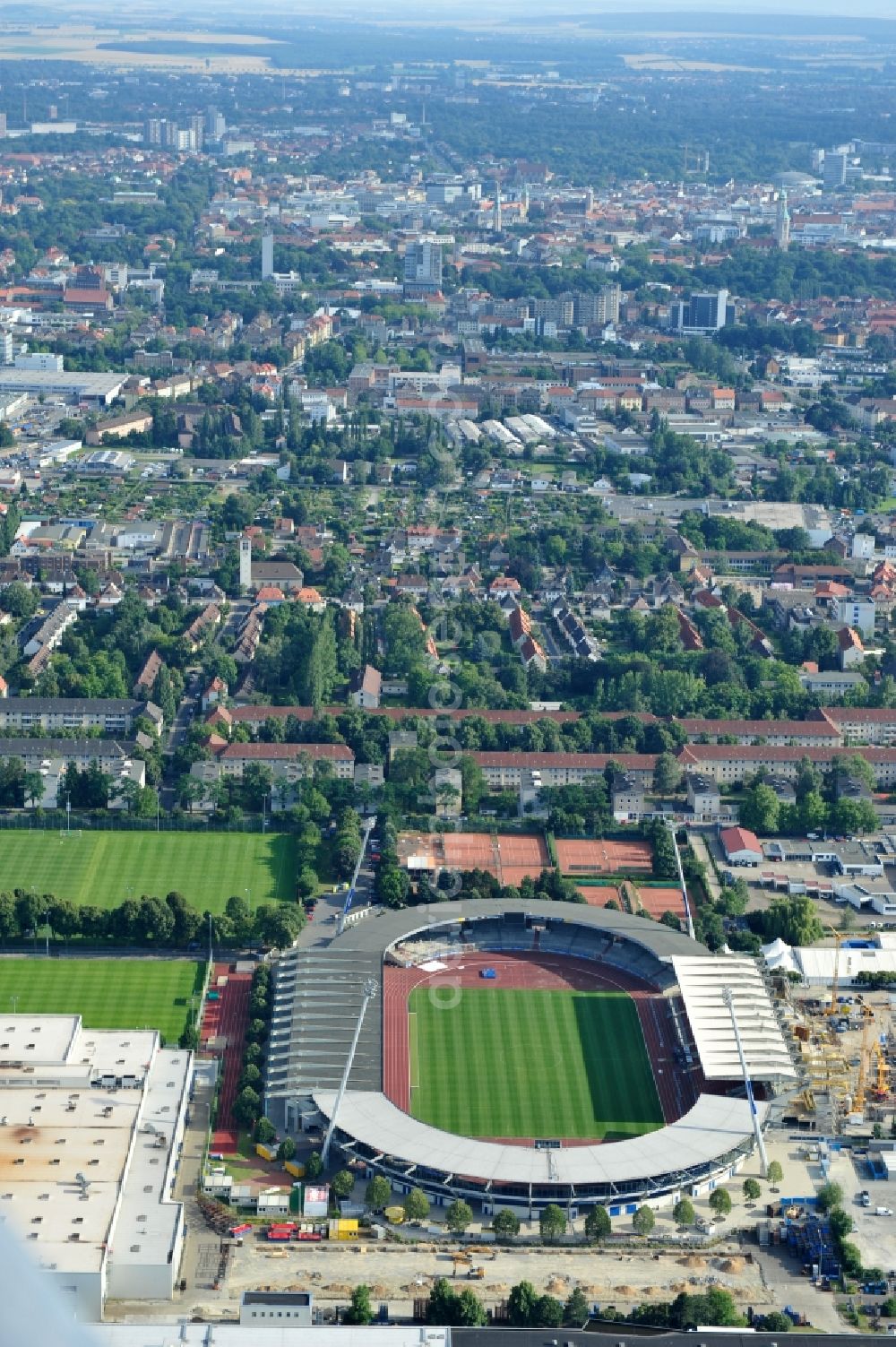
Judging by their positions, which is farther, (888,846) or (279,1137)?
(888,846)

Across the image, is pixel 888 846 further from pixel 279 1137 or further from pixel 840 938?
pixel 279 1137

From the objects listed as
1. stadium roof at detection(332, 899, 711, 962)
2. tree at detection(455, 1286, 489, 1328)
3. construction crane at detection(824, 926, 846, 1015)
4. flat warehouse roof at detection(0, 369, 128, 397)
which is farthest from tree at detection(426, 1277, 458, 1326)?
flat warehouse roof at detection(0, 369, 128, 397)

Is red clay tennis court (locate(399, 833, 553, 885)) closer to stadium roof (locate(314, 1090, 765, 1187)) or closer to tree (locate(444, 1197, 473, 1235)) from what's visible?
stadium roof (locate(314, 1090, 765, 1187))

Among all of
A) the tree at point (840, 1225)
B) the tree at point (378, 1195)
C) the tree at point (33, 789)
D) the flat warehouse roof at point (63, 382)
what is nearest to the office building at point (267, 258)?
the flat warehouse roof at point (63, 382)

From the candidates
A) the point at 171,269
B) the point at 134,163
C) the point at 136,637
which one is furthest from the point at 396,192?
the point at 136,637

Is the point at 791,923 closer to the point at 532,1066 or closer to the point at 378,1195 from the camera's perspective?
the point at 532,1066

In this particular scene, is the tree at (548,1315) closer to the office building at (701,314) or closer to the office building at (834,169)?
the office building at (701,314)

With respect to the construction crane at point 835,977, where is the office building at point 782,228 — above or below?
below
